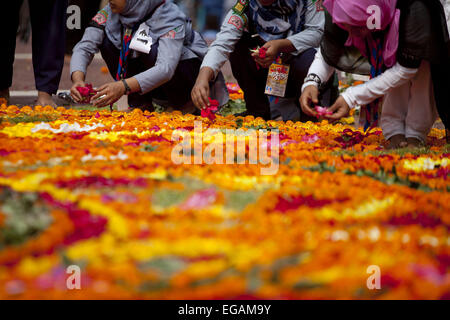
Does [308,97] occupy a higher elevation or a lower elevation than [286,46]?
lower

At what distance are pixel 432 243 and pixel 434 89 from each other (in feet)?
5.26

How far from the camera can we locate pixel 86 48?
3.85 m

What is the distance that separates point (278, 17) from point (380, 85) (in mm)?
1416

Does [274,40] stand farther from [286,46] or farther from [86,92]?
[86,92]

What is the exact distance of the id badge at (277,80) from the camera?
375cm

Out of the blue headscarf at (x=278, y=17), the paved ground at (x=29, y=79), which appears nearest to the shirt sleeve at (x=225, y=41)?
the blue headscarf at (x=278, y=17)

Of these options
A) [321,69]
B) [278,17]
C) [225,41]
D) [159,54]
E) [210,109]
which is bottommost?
[210,109]

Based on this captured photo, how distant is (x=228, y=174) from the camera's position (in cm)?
186

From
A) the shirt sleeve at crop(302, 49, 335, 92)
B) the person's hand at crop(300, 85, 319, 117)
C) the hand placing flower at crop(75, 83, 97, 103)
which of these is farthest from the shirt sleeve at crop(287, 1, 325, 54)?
the hand placing flower at crop(75, 83, 97, 103)

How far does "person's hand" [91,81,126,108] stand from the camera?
10.9ft

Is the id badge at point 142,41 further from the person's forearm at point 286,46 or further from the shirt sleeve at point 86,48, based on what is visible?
the person's forearm at point 286,46

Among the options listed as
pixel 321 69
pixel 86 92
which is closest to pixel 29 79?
pixel 86 92

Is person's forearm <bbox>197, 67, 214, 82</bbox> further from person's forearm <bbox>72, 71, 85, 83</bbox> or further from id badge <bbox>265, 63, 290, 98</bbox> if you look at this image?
person's forearm <bbox>72, 71, 85, 83</bbox>

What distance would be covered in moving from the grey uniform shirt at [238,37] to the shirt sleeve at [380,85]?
1.20 metres
